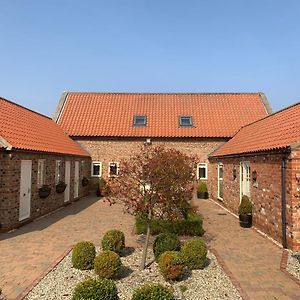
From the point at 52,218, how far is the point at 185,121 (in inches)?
599

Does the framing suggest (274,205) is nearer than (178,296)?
No

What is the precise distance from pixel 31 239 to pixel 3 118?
651 centimetres

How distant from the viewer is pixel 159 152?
856 cm

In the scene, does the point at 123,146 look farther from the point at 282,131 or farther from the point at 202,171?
the point at 282,131

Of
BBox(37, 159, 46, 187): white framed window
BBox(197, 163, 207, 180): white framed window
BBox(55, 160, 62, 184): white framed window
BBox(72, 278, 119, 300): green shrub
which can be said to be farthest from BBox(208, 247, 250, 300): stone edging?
BBox(197, 163, 207, 180): white framed window

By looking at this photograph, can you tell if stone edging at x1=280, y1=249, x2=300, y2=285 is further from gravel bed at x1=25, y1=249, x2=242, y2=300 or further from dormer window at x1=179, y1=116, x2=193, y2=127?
dormer window at x1=179, y1=116, x2=193, y2=127

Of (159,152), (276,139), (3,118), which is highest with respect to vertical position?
(3,118)

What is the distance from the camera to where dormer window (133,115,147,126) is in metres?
25.8

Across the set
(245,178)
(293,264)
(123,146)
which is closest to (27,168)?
(245,178)

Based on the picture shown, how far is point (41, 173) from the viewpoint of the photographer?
1499 centimetres

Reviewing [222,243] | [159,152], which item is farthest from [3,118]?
[222,243]

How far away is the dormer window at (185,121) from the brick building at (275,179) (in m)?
8.71

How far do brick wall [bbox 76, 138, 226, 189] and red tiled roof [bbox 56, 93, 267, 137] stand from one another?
1.69 feet

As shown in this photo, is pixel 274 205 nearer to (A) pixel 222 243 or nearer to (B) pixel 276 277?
(A) pixel 222 243
